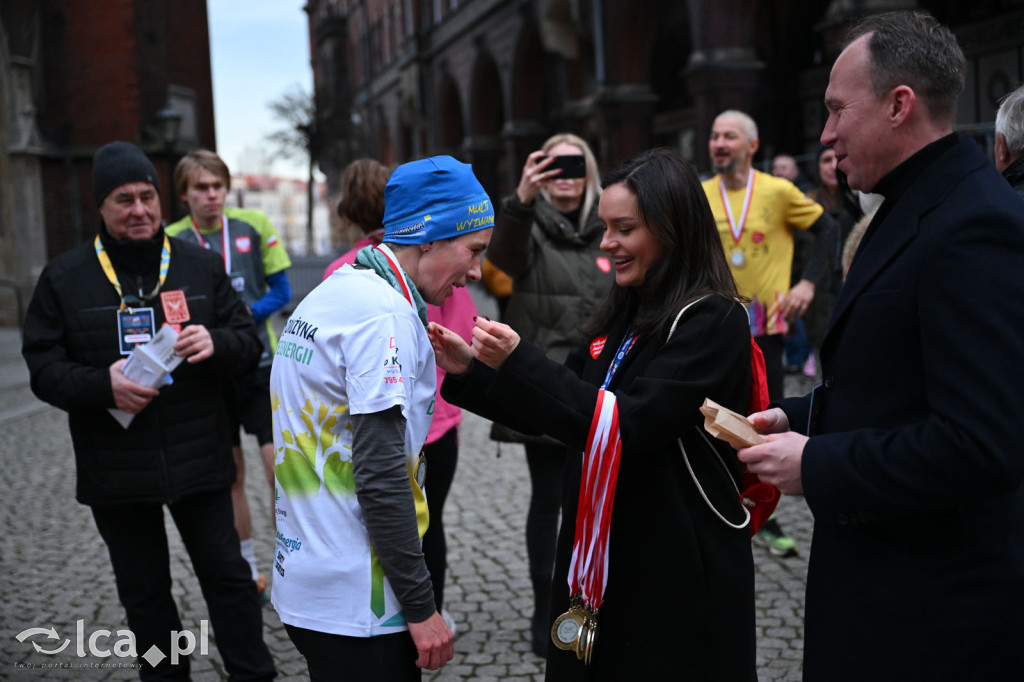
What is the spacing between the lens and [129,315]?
3.52 metres

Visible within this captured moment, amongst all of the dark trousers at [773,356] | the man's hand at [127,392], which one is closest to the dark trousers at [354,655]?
the man's hand at [127,392]

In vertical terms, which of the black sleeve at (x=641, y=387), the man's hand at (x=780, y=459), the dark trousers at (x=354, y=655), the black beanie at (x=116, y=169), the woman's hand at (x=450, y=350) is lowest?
the dark trousers at (x=354, y=655)

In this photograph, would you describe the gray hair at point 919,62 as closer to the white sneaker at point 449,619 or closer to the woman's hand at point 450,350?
the woman's hand at point 450,350

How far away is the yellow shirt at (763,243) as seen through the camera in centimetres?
510

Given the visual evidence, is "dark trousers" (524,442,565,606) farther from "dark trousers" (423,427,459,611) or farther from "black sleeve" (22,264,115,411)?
"black sleeve" (22,264,115,411)

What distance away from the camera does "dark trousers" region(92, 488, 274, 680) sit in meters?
3.54

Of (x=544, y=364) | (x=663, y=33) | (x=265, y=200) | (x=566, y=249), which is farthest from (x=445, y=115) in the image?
(x=265, y=200)

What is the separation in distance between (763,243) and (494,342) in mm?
3286

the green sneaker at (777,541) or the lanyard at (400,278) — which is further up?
the lanyard at (400,278)

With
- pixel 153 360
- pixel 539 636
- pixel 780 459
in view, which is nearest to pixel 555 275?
pixel 539 636

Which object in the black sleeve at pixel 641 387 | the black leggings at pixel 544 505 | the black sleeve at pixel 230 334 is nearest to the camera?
the black sleeve at pixel 641 387

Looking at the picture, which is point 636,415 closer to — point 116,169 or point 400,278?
point 400,278

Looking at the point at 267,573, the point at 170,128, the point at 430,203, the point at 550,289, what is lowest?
the point at 267,573

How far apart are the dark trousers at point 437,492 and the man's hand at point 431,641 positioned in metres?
1.73
